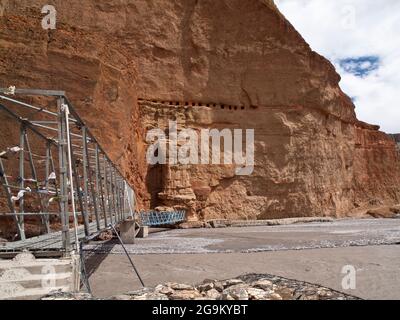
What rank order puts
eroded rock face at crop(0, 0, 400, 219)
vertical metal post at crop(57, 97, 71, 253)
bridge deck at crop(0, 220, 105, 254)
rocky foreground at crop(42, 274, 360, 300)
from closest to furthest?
rocky foreground at crop(42, 274, 360, 300) < vertical metal post at crop(57, 97, 71, 253) < bridge deck at crop(0, 220, 105, 254) < eroded rock face at crop(0, 0, 400, 219)

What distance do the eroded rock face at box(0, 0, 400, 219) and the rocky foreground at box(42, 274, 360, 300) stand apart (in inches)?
585

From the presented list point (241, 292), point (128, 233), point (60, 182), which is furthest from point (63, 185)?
point (128, 233)

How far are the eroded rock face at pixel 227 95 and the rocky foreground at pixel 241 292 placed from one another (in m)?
14.9

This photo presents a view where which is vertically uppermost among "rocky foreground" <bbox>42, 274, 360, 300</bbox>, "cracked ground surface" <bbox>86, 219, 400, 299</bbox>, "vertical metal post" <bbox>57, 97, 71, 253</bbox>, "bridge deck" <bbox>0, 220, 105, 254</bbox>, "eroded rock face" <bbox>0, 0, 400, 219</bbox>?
"eroded rock face" <bbox>0, 0, 400, 219</bbox>

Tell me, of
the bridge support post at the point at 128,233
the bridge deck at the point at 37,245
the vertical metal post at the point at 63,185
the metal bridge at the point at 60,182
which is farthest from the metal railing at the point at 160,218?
the vertical metal post at the point at 63,185

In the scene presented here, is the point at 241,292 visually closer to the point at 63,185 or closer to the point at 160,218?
the point at 63,185

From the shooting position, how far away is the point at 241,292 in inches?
176

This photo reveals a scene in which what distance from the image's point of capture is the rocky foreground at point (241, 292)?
4375 mm

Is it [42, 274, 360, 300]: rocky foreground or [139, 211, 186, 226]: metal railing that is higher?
[42, 274, 360, 300]: rocky foreground

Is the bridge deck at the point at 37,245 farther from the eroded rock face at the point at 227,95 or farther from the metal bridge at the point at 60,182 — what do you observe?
the eroded rock face at the point at 227,95

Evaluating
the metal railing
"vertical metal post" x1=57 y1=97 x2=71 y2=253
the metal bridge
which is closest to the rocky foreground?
"vertical metal post" x1=57 y1=97 x2=71 y2=253

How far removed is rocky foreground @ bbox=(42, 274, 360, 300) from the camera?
4.38 meters

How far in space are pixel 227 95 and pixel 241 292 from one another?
23728 mm

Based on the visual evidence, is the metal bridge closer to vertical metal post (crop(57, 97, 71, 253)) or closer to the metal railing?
vertical metal post (crop(57, 97, 71, 253))
